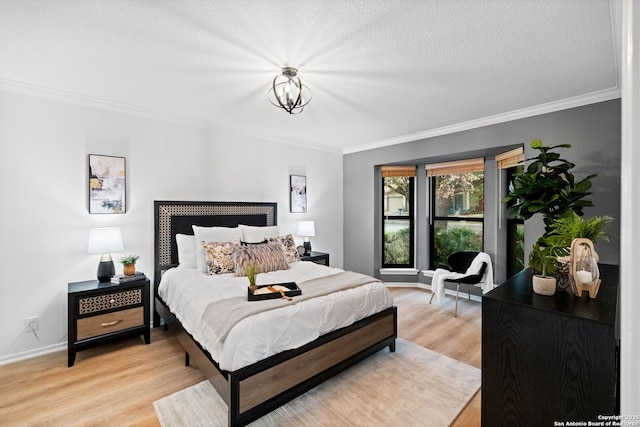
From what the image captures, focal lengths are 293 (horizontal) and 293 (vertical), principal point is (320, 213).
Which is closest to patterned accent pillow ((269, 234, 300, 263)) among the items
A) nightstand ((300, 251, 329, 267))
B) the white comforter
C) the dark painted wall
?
the white comforter

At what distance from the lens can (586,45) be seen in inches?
80.7

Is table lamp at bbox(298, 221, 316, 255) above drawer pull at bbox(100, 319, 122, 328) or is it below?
above

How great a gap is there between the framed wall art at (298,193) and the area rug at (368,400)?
2793mm

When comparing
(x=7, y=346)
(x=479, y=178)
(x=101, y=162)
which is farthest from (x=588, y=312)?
(x=7, y=346)

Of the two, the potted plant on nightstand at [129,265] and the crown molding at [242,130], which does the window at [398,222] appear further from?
the potted plant on nightstand at [129,265]

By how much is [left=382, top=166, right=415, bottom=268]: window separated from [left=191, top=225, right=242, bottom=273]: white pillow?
288 centimetres

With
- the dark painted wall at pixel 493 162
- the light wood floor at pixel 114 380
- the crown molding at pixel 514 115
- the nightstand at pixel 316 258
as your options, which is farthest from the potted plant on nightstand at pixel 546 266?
the nightstand at pixel 316 258

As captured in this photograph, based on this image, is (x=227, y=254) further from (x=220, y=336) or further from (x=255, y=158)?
(x=255, y=158)

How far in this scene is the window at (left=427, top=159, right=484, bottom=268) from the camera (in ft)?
15.4

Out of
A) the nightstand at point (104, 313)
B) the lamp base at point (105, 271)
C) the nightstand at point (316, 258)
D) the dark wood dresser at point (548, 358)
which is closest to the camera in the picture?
the dark wood dresser at point (548, 358)

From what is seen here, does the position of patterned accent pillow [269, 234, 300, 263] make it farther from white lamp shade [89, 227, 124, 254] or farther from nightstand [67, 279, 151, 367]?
white lamp shade [89, 227, 124, 254]

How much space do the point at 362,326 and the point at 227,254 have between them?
1.64m

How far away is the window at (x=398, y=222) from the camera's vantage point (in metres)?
5.38

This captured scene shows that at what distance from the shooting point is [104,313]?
2.81 m
